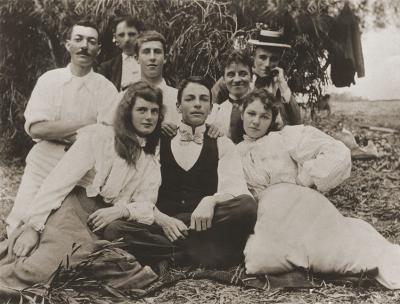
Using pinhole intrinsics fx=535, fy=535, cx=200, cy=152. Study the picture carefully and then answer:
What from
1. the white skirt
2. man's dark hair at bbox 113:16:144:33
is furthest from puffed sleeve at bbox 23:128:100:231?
the white skirt

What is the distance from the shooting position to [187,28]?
8.57 feet

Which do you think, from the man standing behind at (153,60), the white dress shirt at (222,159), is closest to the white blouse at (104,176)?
the white dress shirt at (222,159)

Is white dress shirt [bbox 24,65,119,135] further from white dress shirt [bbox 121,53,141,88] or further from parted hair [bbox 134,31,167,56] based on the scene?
parted hair [bbox 134,31,167,56]

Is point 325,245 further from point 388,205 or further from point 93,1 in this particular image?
point 93,1

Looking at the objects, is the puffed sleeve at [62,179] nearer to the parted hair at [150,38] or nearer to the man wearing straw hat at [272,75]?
the parted hair at [150,38]

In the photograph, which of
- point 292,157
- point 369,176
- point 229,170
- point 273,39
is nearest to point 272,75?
point 273,39

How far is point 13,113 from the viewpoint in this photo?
2789mm

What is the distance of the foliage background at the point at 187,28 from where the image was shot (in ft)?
8.37

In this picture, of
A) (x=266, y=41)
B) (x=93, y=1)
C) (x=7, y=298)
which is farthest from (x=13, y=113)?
(x=266, y=41)

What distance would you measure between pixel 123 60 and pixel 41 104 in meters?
0.45

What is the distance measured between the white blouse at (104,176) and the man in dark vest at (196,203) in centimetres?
6

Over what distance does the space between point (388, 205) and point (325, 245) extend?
57 centimetres

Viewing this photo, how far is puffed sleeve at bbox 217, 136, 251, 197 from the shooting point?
2.31 meters

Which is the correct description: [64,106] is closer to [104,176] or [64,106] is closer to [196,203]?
[104,176]
